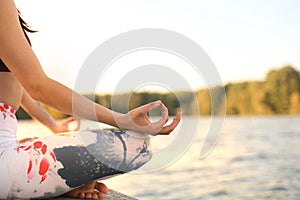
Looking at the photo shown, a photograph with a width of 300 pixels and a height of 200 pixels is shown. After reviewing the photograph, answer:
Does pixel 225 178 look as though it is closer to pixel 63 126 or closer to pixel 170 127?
pixel 63 126

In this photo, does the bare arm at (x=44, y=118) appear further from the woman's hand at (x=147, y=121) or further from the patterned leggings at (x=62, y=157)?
the woman's hand at (x=147, y=121)

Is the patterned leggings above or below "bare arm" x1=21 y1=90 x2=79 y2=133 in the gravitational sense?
below

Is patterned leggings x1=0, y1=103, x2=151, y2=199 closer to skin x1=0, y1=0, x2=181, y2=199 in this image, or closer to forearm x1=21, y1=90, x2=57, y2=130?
skin x1=0, y1=0, x2=181, y2=199

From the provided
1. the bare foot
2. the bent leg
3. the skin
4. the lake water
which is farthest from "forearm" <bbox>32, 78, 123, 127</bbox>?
the lake water

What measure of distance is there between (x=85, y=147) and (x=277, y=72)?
3719cm

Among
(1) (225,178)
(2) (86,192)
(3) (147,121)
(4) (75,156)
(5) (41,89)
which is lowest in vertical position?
(1) (225,178)

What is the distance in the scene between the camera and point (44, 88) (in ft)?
6.38

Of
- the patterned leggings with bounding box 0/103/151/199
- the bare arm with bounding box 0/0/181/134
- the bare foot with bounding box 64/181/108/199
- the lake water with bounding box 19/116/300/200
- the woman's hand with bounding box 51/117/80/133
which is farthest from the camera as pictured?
the lake water with bounding box 19/116/300/200

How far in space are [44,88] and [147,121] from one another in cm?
40

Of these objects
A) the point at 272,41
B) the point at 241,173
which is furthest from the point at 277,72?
the point at 241,173

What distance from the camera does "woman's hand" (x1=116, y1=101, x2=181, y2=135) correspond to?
196 cm

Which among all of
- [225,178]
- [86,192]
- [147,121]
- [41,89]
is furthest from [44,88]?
[225,178]

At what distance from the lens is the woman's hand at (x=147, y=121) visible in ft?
6.42

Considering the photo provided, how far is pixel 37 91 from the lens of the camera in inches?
77.2
